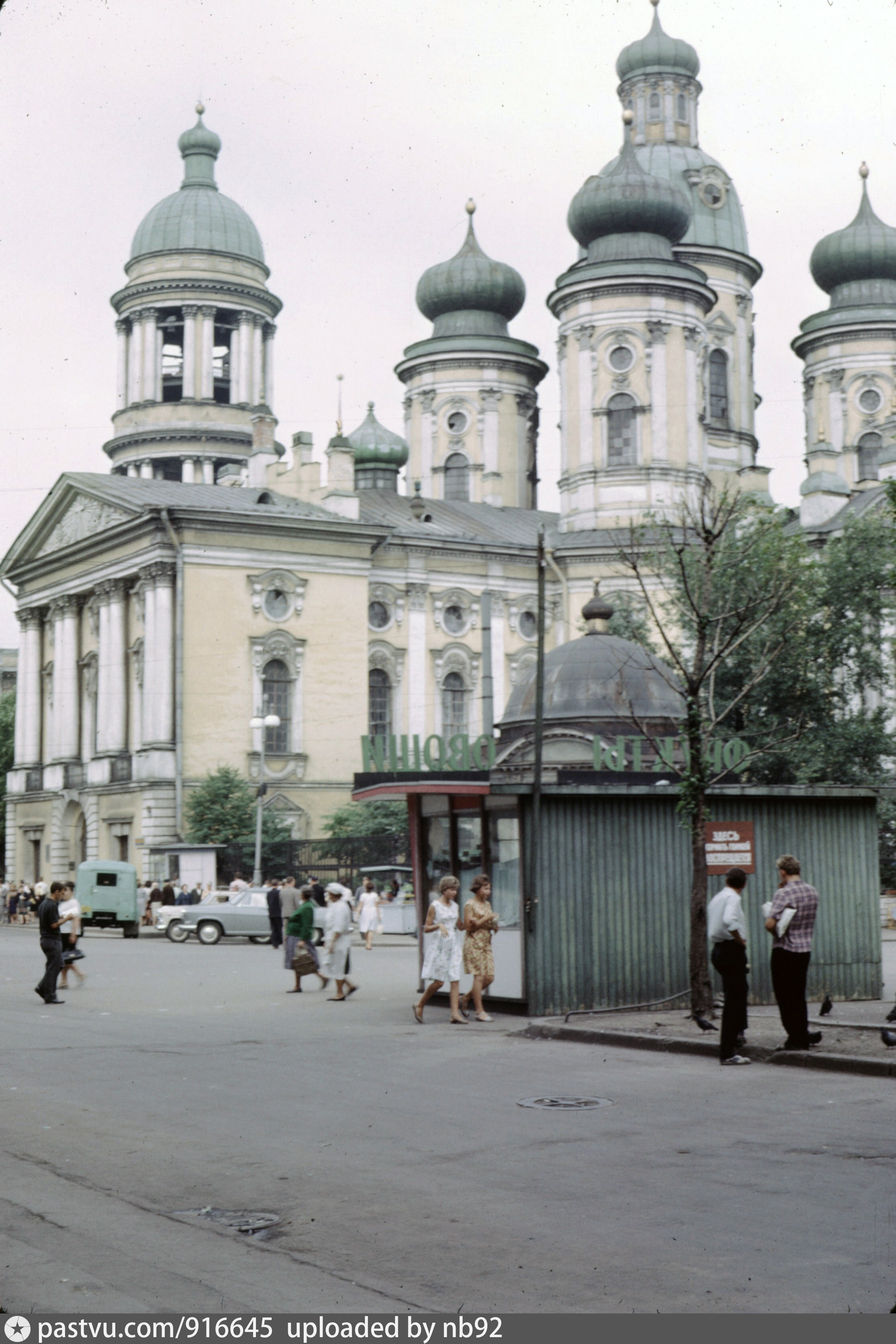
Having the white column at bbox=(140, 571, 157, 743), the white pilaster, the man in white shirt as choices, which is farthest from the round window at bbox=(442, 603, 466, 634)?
the man in white shirt

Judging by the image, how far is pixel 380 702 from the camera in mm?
66062

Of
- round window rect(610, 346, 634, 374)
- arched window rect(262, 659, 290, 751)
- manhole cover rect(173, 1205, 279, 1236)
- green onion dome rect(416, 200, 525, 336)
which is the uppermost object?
green onion dome rect(416, 200, 525, 336)

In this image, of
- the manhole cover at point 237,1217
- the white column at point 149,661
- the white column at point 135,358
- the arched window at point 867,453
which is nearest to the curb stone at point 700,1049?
the manhole cover at point 237,1217

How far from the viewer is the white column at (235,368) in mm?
84188

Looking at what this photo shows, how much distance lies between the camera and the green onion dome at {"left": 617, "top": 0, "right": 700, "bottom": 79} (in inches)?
2990

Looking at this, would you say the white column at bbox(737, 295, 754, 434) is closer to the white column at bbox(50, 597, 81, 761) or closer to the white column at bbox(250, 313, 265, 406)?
the white column at bbox(250, 313, 265, 406)

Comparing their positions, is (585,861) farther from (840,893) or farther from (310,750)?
(310,750)

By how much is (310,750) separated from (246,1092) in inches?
1925

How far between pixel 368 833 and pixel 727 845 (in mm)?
37879

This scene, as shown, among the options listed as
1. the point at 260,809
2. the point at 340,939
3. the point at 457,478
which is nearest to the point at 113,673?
the point at 260,809

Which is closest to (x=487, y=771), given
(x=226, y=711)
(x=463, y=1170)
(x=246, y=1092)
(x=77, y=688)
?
(x=246, y=1092)

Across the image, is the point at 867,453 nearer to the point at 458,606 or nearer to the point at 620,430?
the point at 620,430

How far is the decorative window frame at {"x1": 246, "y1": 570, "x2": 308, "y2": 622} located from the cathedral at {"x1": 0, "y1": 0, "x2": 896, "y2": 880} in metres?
0.09

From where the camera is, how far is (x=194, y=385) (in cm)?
8350
